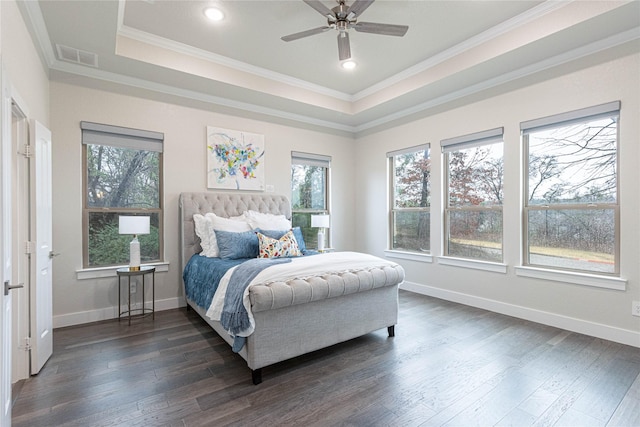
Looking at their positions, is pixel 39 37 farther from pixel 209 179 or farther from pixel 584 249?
pixel 584 249

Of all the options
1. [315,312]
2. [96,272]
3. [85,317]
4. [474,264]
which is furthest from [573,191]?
[85,317]

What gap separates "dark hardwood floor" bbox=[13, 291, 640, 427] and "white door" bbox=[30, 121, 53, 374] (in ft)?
0.68

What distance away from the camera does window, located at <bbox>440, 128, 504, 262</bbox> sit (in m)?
3.89

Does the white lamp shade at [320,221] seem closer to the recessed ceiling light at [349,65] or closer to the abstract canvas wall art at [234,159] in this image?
the abstract canvas wall art at [234,159]

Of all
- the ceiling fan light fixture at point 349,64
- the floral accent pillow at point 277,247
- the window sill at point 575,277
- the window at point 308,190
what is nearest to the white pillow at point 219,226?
the floral accent pillow at point 277,247

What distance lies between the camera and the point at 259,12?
9.60 feet

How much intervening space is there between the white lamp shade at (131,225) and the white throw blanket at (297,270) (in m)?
1.36

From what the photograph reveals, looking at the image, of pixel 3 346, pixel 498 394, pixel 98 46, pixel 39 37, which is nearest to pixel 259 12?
pixel 98 46

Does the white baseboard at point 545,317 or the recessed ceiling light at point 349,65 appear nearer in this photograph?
the white baseboard at point 545,317

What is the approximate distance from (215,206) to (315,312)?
2344 millimetres

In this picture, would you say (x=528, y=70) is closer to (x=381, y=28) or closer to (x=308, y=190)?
(x=381, y=28)

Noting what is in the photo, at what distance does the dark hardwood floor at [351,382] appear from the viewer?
6.14 feet

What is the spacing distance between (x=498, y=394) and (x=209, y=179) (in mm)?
3898

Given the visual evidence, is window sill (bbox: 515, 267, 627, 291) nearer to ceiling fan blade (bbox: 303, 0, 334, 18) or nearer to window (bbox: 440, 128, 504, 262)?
window (bbox: 440, 128, 504, 262)
